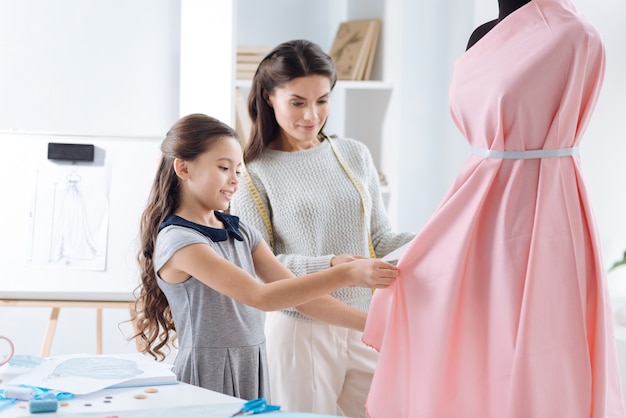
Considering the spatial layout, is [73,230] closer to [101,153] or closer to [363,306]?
[101,153]

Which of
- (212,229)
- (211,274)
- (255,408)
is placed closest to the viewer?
(255,408)

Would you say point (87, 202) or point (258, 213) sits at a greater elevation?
point (87, 202)

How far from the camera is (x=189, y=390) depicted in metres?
1.50

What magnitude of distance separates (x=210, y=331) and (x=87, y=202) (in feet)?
3.42

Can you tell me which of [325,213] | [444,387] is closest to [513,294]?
[444,387]

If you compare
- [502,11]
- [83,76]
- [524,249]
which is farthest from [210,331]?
[83,76]

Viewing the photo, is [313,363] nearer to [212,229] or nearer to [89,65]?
[212,229]

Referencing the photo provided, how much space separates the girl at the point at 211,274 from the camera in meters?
1.73

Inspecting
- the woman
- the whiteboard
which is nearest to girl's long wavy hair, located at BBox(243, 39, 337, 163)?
the woman

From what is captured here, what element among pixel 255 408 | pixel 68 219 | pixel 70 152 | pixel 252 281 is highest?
pixel 70 152

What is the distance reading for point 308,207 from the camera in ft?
6.64

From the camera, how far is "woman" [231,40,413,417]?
203 cm

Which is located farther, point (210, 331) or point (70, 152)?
point (70, 152)

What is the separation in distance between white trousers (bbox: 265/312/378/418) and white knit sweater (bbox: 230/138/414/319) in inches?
2.2
